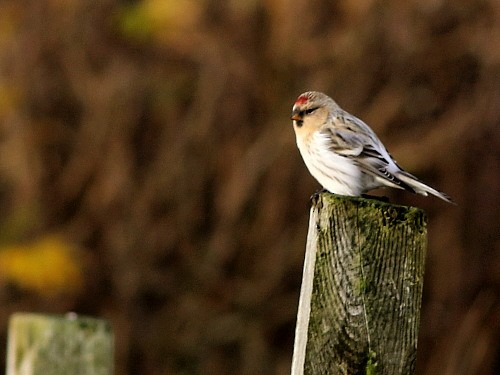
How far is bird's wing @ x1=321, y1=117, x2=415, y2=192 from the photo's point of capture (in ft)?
13.0

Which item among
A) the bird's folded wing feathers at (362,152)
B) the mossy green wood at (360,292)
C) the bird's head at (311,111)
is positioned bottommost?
the mossy green wood at (360,292)

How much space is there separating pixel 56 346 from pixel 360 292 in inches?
56.9

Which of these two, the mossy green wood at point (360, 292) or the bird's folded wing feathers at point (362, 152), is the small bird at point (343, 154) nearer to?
the bird's folded wing feathers at point (362, 152)

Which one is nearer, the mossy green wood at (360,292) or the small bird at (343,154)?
the mossy green wood at (360,292)

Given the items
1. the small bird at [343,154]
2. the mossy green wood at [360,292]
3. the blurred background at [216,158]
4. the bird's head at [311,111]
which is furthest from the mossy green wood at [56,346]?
the blurred background at [216,158]

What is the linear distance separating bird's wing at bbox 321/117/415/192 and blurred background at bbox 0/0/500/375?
3.42 m

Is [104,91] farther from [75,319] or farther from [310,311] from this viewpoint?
[310,311]

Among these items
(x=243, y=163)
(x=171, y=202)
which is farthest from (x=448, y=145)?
(x=171, y=202)

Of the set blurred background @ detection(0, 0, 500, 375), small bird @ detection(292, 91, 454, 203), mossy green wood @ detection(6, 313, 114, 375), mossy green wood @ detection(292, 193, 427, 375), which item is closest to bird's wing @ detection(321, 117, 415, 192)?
small bird @ detection(292, 91, 454, 203)

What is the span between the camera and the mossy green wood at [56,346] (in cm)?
334

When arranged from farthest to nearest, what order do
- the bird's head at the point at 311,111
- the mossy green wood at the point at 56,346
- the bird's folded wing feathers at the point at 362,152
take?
1. the bird's head at the point at 311,111
2. the bird's folded wing feathers at the point at 362,152
3. the mossy green wood at the point at 56,346

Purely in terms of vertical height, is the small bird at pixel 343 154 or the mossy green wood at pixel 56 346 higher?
the small bird at pixel 343 154

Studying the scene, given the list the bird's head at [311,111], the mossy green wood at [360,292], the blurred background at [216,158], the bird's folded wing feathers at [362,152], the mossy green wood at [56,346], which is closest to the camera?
the mossy green wood at [360,292]

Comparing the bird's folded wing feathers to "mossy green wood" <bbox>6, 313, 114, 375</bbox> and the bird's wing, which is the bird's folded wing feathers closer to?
the bird's wing
